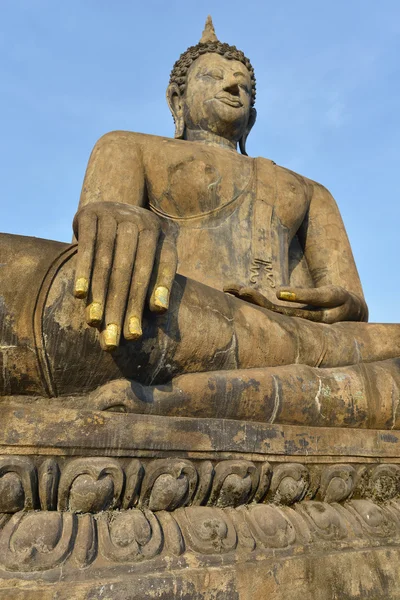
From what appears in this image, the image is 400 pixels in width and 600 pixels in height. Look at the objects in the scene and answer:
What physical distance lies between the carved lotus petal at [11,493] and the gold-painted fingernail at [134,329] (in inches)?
30.6

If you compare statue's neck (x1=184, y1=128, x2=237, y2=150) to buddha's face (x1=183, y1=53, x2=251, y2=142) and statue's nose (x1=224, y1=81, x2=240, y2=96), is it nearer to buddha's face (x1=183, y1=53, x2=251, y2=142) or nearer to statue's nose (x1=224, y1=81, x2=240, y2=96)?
buddha's face (x1=183, y1=53, x2=251, y2=142)

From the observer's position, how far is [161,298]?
2.74 metres

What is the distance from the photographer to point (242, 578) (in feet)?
8.25

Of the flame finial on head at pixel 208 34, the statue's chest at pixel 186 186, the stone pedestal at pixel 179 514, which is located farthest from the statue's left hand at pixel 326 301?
the flame finial on head at pixel 208 34

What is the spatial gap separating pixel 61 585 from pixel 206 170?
11.3 feet

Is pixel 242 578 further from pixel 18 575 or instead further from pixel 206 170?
pixel 206 170

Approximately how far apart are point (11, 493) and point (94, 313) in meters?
0.84

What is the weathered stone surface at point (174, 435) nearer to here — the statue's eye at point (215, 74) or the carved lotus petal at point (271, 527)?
the carved lotus petal at point (271, 527)

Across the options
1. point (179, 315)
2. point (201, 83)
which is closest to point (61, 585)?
point (179, 315)

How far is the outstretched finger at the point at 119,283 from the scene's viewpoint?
8.47 ft

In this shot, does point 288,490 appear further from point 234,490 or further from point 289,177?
point 289,177

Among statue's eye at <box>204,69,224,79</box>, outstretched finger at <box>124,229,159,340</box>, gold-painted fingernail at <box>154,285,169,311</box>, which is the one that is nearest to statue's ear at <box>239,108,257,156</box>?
statue's eye at <box>204,69,224,79</box>

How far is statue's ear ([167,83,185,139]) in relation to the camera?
5809 mm

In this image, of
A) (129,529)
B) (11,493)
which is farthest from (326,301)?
(11,493)
